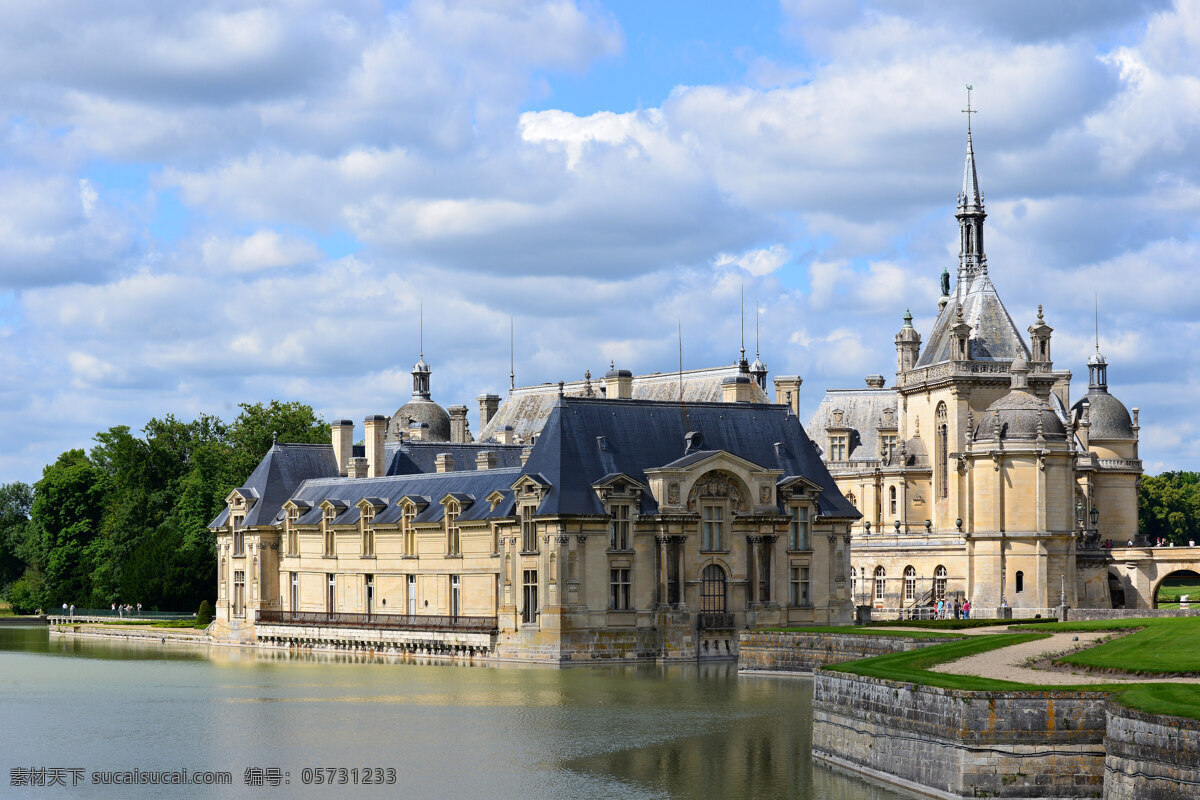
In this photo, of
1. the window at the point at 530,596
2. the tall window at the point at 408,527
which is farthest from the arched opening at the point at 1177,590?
the tall window at the point at 408,527

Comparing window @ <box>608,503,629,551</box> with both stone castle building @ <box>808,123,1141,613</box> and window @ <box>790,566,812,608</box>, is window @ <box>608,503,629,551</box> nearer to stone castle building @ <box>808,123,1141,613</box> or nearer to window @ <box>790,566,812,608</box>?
window @ <box>790,566,812,608</box>

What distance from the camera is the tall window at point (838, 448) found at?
121312 millimetres

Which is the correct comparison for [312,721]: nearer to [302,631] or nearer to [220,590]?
[302,631]

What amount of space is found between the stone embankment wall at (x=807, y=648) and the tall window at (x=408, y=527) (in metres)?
21.8

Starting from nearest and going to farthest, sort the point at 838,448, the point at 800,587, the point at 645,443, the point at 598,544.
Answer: the point at 598,544
the point at 645,443
the point at 800,587
the point at 838,448

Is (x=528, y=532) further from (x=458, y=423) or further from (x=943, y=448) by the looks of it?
(x=458, y=423)

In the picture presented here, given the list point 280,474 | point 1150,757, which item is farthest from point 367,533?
point 1150,757

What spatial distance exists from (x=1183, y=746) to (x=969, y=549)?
63.9 metres

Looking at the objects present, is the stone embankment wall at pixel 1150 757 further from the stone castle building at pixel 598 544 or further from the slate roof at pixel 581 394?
the slate roof at pixel 581 394

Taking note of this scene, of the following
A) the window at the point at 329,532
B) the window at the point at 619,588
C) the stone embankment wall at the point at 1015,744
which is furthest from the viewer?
the window at the point at 329,532

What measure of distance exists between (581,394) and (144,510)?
102 ft

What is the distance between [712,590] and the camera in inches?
2992

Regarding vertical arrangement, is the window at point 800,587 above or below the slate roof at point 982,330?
below

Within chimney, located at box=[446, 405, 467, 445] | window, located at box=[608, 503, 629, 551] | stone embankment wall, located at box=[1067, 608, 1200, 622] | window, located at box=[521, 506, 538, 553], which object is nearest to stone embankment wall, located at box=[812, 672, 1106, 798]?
stone embankment wall, located at box=[1067, 608, 1200, 622]
